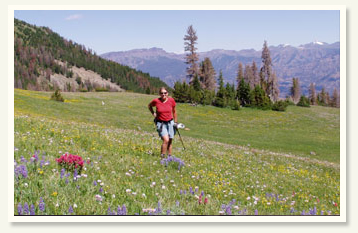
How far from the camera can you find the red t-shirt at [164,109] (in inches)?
450

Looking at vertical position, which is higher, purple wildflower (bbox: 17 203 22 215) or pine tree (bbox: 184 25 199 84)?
pine tree (bbox: 184 25 199 84)

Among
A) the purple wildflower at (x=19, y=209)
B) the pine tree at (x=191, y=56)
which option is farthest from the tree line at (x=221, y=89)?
the purple wildflower at (x=19, y=209)

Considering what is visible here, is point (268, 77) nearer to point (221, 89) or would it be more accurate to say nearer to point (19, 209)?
point (221, 89)

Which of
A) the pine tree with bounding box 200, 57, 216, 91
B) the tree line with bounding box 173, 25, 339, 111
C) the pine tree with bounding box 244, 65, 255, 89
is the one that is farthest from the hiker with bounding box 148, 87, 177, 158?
the pine tree with bounding box 244, 65, 255, 89

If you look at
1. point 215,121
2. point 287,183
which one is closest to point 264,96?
point 215,121

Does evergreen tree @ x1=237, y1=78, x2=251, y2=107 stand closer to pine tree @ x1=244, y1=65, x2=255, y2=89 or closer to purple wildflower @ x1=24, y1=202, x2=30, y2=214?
pine tree @ x1=244, y1=65, x2=255, y2=89

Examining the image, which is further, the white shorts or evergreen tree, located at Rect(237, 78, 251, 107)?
evergreen tree, located at Rect(237, 78, 251, 107)

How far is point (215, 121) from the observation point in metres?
60.4

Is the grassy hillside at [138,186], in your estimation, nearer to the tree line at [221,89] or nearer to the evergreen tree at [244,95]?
the tree line at [221,89]

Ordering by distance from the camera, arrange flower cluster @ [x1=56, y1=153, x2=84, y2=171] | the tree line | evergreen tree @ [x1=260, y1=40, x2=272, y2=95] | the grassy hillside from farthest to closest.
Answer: evergreen tree @ [x1=260, y1=40, x2=272, y2=95] < the tree line < flower cluster @ [x1=56, y1=153, x2=84, y2=171] < the grassy hillside

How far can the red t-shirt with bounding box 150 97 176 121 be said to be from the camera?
11.4 m
